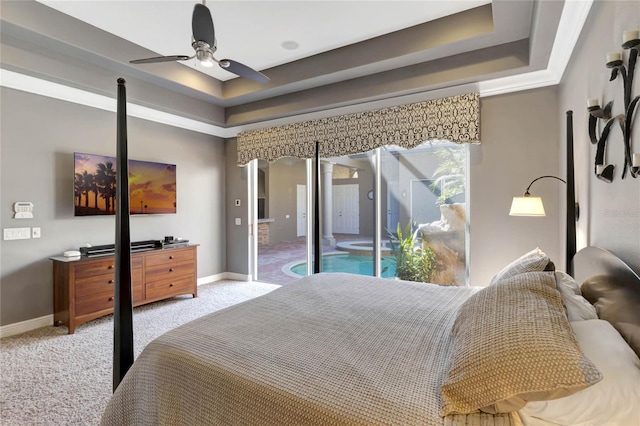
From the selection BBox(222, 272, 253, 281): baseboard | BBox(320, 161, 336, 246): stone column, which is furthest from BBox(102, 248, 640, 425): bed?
BBox(222, 272, 253, 281): baseboard

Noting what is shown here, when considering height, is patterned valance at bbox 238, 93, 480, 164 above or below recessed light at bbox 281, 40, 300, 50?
below

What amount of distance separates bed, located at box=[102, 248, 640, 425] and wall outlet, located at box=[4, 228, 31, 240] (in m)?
2.98

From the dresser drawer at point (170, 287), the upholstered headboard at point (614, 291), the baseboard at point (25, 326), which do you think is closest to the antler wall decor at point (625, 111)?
the upholstered headboard at point (614, 291)

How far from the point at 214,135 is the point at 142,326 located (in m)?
3.36

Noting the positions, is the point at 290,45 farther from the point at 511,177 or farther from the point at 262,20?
the point at 511,177

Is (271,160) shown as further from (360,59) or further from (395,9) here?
(395,9)

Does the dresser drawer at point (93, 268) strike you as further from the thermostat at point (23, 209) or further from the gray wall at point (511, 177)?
the gray wall at point (511, 177)

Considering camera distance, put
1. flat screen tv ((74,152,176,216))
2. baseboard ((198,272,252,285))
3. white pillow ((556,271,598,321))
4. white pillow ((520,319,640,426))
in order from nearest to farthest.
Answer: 1. white pillow ((520,319,640,426))
2. white pillow ((556,271,598,321))
3. flat screen tv ((74,152,176,216))
4. baseboard ((198,272,252,285))

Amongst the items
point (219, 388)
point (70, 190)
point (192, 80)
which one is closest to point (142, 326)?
point (70, 190)

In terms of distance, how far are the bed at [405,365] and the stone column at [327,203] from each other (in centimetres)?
343

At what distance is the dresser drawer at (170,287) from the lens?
4109 millimetres

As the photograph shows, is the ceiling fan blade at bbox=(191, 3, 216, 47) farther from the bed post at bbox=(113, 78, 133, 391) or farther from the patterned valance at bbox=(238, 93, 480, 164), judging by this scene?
the patterned valance at bbox=(238, 93, 480, 164)

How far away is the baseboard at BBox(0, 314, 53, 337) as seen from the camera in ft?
10.8

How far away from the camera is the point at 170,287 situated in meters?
4.32
